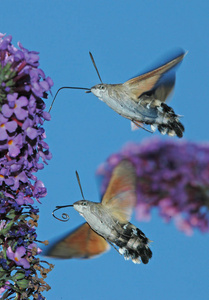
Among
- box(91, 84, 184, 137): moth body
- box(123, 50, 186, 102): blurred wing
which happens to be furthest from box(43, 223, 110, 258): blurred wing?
box(123, 50, 186, 102): blurred wing

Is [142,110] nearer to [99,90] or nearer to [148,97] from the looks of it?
[148,97]

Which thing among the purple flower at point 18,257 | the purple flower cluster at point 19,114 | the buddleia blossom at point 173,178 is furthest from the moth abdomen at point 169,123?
the purple flower at point 18,257

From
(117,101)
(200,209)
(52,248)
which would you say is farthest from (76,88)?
(200,209)

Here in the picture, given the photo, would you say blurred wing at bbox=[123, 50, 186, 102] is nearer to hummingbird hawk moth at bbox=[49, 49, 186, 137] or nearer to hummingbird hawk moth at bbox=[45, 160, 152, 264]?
hummingbird hawk moth at bbox=[49, 49, 186, 137]

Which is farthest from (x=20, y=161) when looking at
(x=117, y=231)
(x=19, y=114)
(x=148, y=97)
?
(x=148, y=97)

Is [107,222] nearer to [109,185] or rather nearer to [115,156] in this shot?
[109,185]

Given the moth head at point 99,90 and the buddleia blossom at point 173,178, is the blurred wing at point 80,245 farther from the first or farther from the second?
the moth head at point 99,90

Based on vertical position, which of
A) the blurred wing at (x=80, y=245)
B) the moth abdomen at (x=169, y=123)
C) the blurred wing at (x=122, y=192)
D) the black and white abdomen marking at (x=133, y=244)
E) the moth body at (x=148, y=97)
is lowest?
the black and white abdomen marking at (x=133, y=244)
